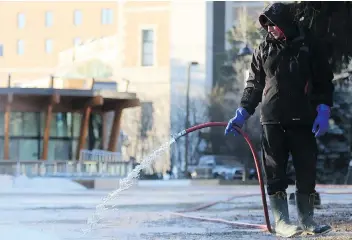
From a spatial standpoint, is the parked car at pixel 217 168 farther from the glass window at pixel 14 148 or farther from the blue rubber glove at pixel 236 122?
the blue rubber glove at pixel 236 122

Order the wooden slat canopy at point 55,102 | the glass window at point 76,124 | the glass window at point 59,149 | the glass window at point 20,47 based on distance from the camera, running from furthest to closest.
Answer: the glass window at point 20,47 → the glass window at point 76,124 → the glass window at point 59,149 → the wooden slat canopy at point 55,102

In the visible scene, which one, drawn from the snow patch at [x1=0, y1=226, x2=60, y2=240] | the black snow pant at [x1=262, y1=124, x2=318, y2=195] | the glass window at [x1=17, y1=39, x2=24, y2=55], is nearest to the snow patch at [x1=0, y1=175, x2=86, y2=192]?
the snow patch at [x1=0, y1=226, x2=60, y2=240]

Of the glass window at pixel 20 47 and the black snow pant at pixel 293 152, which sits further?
the glass window at pixel 20 47

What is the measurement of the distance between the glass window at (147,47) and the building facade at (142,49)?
0.24ft

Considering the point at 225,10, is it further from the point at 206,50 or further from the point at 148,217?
the point at 148,217

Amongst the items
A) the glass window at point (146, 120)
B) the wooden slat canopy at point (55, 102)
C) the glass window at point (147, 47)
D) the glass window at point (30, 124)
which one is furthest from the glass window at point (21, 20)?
the glass window at point (30, 124)

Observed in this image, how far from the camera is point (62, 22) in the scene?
57750 millimetres

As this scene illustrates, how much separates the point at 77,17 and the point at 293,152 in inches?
2042

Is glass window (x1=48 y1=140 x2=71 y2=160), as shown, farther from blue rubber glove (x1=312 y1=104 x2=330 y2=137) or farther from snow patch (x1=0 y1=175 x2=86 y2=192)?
blue rubber glove (x1=312 y1=104 x2=330 y2=137)

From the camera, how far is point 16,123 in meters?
27.4

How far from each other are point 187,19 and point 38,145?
91.6ft

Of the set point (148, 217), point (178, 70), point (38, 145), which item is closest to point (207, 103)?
point (178, 70)

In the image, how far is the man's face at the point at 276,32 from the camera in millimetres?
5125

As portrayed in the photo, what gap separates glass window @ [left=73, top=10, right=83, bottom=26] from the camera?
180 ft
